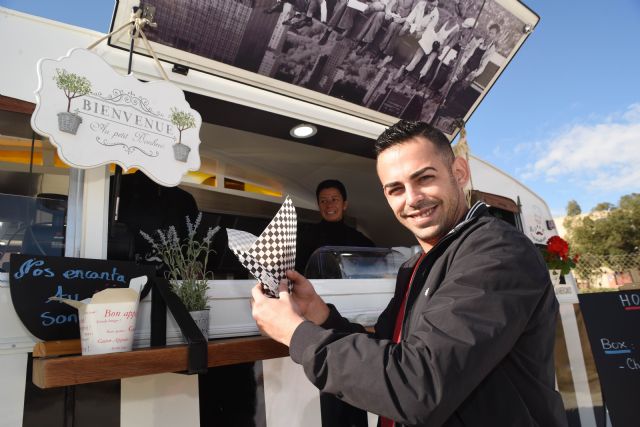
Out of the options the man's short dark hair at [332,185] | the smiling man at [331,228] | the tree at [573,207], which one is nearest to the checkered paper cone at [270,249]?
the smiling man at [331,228]

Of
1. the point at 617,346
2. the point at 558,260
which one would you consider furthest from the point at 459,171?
the point at 617,346

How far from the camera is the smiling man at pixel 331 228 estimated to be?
331cm

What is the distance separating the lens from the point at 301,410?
1.66 meters

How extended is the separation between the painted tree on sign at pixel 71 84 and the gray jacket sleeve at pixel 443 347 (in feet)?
3.20

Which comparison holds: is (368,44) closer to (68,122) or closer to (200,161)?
(200,161)

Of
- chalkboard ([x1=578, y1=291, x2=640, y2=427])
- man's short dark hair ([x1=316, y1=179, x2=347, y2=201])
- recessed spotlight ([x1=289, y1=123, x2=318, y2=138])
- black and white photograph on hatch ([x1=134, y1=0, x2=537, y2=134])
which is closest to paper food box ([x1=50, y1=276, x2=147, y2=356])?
black and white photograph on hatch ([x1=134, y1=0, x2=537, y2=134])

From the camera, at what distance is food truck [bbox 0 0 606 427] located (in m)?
1.21

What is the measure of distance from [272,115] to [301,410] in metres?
1.37

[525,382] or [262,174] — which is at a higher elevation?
[262,174]

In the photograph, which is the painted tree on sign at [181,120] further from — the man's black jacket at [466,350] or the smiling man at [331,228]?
the smiling man at [331,228]

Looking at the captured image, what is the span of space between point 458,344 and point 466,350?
2 cm

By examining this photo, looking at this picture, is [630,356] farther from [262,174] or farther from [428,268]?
[262,174]

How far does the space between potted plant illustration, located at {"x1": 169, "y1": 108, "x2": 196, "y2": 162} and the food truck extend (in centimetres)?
6

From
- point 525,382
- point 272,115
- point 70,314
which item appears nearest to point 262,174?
point 272,115
